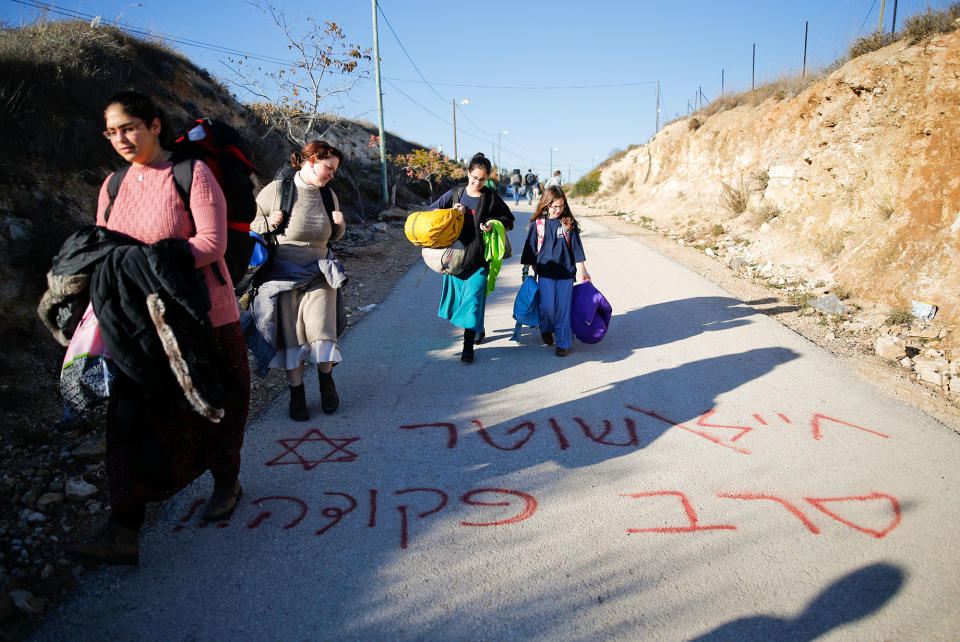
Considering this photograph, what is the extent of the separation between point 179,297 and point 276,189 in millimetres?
Answer: 1689

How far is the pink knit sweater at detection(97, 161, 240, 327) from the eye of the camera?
258cm

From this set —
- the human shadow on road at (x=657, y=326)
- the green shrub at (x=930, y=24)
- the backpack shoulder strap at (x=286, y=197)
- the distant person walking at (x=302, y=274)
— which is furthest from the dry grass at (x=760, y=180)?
the backpack shoulder strap at (x=286, y=197)

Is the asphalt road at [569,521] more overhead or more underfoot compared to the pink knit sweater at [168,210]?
more underfoot

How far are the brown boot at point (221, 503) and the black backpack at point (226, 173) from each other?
3.53 feet

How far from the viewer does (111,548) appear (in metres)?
2.56

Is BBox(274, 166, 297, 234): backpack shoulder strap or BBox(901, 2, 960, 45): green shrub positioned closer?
BBox(274, 166, 297, 234): backpack shoulder strap

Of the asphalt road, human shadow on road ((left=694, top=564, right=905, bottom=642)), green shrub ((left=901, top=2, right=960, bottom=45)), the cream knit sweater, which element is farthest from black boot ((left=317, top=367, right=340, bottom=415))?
green shrub ((left=901, top=2, right=960, bottom=45))

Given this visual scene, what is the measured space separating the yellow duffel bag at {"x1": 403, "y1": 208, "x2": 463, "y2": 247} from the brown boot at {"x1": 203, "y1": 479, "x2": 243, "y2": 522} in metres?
2.57

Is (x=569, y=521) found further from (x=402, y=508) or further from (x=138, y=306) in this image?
(x=138, y=306)

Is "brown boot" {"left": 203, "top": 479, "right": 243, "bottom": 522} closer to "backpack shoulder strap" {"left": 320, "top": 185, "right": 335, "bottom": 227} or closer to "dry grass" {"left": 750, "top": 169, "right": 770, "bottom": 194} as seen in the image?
"backpack shoulder strap" {"left": 320, "top": 185, "right": 335, "bottom": 227}

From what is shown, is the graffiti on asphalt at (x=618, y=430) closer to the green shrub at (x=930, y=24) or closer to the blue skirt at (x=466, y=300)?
the blue skirt at (x=466, y=300)

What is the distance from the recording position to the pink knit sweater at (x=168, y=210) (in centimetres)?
258

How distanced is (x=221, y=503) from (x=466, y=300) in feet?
9.42

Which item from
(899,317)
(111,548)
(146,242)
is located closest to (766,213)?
(899,317)
